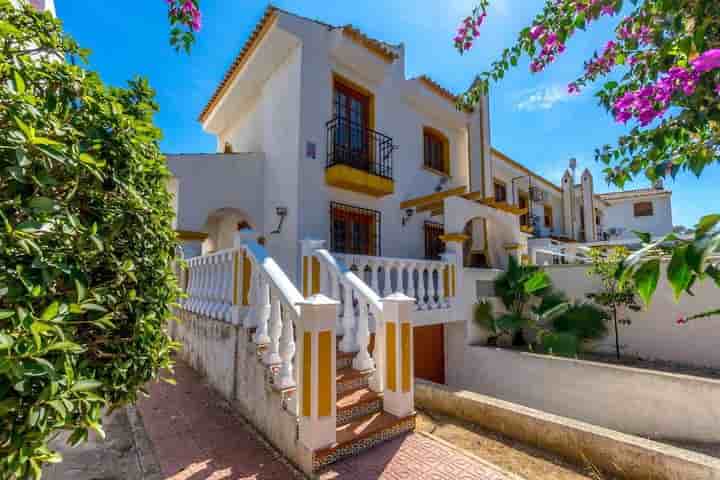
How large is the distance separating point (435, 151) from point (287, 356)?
354 inches

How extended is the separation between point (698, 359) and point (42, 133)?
972 centimetres

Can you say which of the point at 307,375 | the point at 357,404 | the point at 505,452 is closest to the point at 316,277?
the point at 357,404

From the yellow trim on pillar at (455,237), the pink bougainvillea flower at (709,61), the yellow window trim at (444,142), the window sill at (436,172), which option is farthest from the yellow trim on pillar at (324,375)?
the yellow window trim at (444,142)

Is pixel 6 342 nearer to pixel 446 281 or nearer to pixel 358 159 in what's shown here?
pixel 446 281

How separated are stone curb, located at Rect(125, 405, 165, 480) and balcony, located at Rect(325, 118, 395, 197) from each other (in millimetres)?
5368

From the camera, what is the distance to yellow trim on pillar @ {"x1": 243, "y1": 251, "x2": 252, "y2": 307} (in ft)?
15.0

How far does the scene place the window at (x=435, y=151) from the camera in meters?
10.7

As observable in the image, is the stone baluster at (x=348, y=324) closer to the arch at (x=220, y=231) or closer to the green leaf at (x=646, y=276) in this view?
the green leaf at (x=646, y=276)

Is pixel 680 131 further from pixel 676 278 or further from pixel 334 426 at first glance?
pixel 334 426

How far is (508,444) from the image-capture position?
387cm

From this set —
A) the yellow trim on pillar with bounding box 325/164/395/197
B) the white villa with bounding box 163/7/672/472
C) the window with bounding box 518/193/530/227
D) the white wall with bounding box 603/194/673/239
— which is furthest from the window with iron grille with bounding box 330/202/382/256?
the white wall with bounding box 603/194/673/239

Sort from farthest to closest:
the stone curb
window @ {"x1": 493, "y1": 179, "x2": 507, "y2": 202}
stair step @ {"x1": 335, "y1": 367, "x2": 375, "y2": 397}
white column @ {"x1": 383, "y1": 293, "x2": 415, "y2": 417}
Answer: window @ {"x1": 493, "y1": 179, "x2": 507, "y2": 202} < stair step @ {"x1": 335, "y1": 367, "x2": 375, "y2": 397} < white column @ {"x1": 383, "y1": 293, "x2": 415, "y2": 417} < the stone curb

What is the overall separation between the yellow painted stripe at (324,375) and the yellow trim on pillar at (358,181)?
15.9 feet

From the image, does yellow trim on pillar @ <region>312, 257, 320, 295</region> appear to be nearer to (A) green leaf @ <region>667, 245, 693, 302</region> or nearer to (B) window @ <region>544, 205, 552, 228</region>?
(A) green leaf @ <region>667, 245, 693, 302</region>
